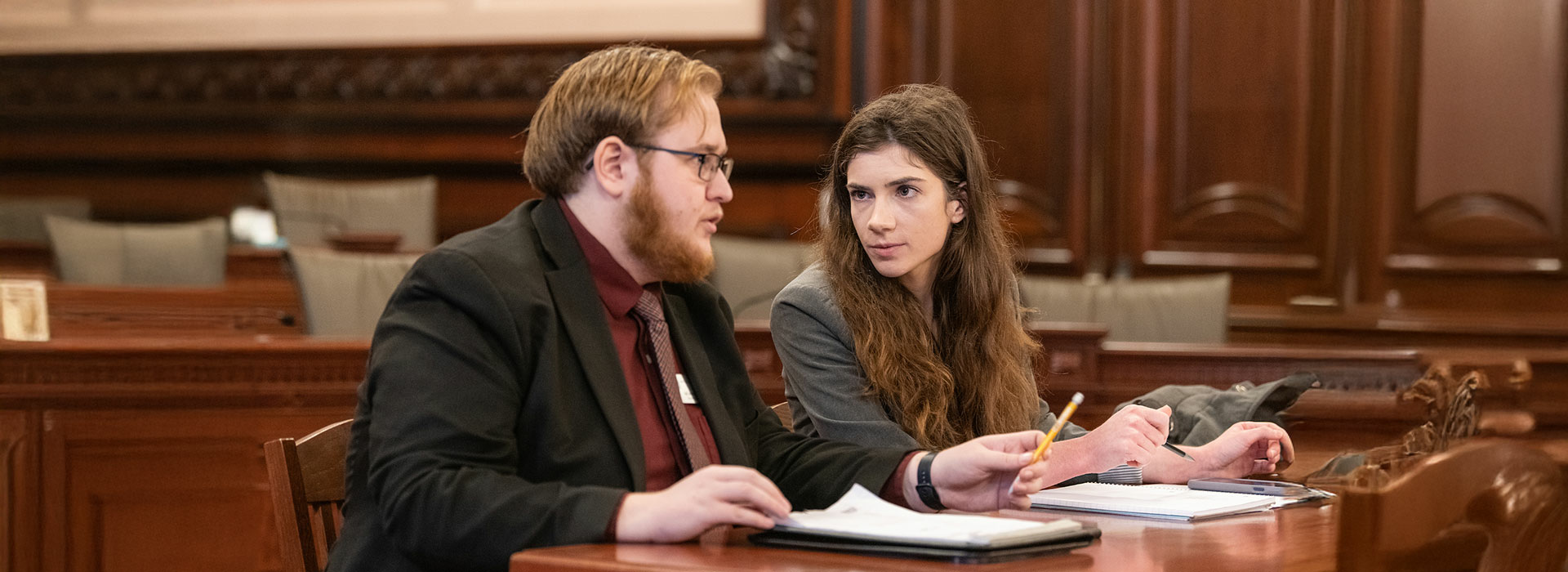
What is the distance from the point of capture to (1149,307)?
16.8 feet

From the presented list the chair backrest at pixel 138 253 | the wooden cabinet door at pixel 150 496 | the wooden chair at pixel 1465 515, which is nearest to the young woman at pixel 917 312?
the wooden chair at pixel 1465 515

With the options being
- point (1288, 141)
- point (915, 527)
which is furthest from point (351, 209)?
point (915, 527)

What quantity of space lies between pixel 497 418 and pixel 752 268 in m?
4.02

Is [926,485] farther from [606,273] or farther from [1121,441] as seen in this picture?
[606,273]

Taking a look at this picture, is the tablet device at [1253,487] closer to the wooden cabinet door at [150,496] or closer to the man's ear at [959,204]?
the man's ear at [959,204]

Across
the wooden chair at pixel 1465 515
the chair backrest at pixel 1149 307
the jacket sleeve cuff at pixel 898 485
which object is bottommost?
the chair backrest at pixel 1149 307

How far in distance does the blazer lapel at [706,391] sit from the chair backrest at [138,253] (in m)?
4.40

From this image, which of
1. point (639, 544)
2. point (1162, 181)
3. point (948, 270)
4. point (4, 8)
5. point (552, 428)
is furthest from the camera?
point (4, 8)

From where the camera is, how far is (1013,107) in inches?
241

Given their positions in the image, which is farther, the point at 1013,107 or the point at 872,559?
the point at 1013,107

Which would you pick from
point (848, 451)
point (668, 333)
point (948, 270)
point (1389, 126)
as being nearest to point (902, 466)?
point (848, 451)

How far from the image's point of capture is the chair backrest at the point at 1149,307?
16.5ft

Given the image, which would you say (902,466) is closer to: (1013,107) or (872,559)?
(872,559)

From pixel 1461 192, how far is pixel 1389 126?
0.35m
